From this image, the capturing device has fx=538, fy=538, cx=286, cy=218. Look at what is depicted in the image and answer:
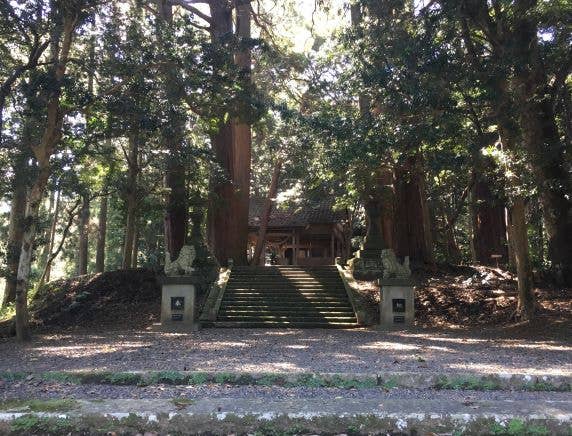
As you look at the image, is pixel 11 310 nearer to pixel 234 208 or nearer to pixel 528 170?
pixel 234 208

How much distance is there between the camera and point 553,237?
16.0m

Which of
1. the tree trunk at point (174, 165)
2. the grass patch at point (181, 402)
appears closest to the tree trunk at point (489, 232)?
the tree trunk at point (174, 165)

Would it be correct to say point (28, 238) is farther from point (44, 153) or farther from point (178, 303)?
point (178, 303)

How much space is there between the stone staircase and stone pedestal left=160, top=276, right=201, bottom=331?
1306 mm

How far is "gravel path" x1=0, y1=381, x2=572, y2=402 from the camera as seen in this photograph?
17.4 ft

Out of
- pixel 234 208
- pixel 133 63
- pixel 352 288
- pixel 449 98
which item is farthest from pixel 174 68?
pixel 234 208

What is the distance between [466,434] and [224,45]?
1069cm

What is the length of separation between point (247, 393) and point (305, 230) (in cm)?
→ 2636

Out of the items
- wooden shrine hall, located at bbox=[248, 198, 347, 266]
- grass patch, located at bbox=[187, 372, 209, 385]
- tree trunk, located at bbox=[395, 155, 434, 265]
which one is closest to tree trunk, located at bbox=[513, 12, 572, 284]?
tree trunk, located at bbox=[395, 155, 434, 265]

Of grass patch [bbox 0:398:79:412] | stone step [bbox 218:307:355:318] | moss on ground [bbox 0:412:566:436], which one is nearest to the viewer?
moss on ground [bbox 0:412:566:436]

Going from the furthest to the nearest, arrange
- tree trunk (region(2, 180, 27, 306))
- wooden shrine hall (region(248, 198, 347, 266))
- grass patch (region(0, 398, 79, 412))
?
wooden shrine hall (region(248, 198, 347, 266)) < tree trunk (region(2, 180, 27, 306)) < grass patch (region(0, 398, 79, 412))

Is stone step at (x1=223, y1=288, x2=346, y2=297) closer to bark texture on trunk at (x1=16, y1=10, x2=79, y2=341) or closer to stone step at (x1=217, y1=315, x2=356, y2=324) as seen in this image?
stone step at (x1=217, y1=315, x2=356, y2=324)

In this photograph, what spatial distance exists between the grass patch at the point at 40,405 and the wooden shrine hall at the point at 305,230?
25.5 meters

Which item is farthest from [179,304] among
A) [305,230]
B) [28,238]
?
[305,230]
